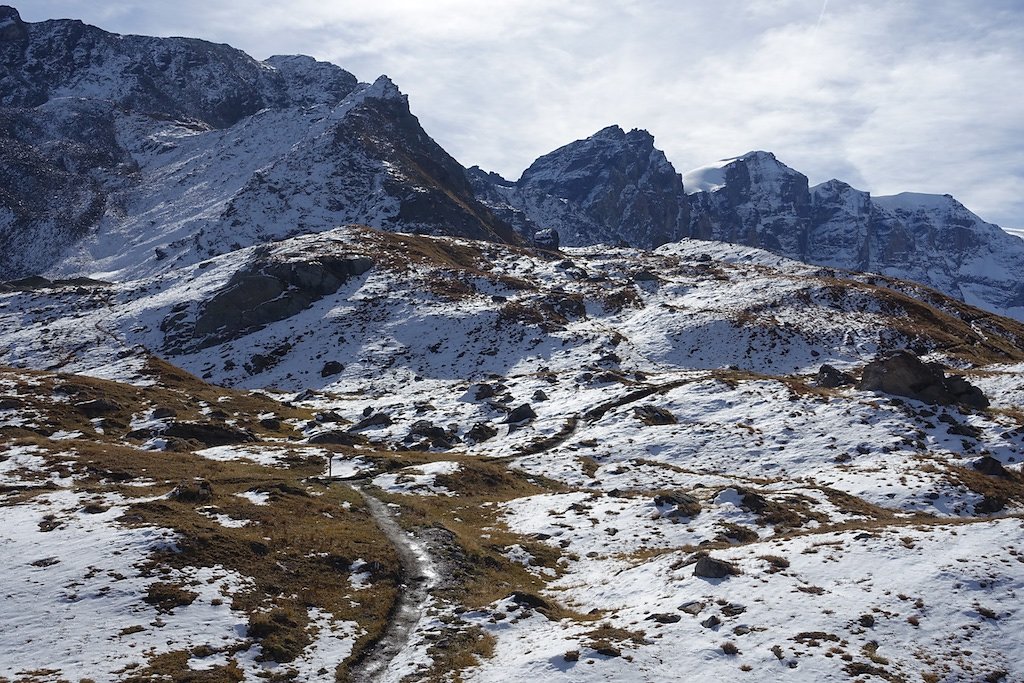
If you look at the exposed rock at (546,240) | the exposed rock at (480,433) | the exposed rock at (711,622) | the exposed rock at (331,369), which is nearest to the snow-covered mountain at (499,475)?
the exposed rock at (711,622)

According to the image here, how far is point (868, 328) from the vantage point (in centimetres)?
8931

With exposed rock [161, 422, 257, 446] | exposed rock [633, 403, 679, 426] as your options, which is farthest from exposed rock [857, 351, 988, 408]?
exposed rock [161, 422, 257, 446]

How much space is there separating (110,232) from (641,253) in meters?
134

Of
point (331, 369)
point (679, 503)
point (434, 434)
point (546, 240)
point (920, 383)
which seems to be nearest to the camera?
point (679, 503)

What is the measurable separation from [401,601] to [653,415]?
36467mm

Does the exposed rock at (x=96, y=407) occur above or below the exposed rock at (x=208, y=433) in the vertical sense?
above

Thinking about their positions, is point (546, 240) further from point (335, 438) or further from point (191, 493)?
point (191, 493)

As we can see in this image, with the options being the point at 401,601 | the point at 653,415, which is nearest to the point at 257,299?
the point at 653,415

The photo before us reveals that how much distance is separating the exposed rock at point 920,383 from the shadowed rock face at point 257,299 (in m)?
79.7

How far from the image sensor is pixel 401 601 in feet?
86.5

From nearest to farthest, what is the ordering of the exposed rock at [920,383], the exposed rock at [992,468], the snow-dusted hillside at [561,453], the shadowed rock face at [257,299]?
the snow-dusted hillside at [561,453]
the exposed rock at [992,468]
the exposed rock at [920,383]
the shadowed rock face at [257,299]

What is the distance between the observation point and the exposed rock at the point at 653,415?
190 ft

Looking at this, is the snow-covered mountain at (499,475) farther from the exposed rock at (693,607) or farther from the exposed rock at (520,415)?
the exposed rock at (520,415)

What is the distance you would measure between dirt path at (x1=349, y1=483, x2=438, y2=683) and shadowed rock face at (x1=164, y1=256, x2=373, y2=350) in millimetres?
71102
